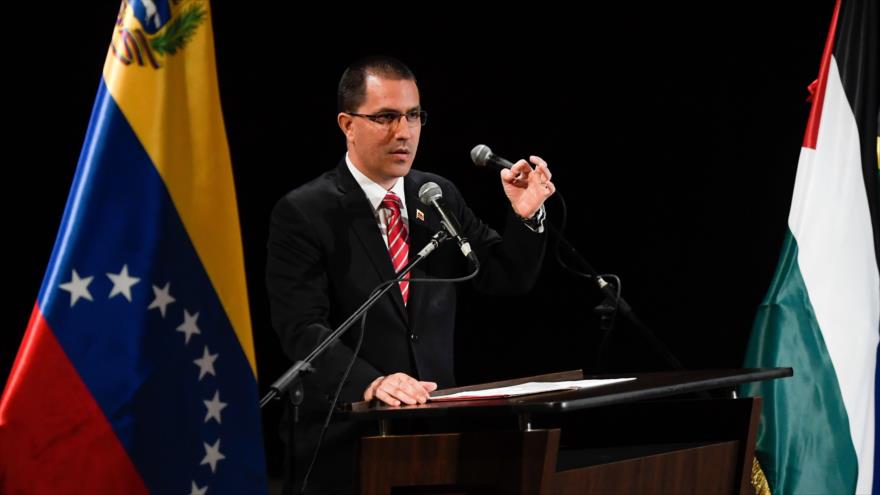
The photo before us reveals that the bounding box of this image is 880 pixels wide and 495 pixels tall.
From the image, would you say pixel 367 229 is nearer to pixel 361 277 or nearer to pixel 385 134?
pixel 361 277

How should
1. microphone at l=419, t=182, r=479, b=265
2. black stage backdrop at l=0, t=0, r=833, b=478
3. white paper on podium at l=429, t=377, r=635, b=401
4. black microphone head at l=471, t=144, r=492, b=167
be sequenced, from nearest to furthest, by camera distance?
white paper on podium at l=429, t=377, r=635, b=401 < microphone at l=419, t=182, r=479, b=265 < black microphone head at l=471, t=144, r=492, b=167 < black stage backdrop at l=0, t=0, r=833, b=478

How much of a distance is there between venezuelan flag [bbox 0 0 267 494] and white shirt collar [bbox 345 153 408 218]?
876 millimetres

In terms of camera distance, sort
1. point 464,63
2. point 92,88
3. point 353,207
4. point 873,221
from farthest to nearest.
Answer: point 464,63
point 92,88
point 873,221
point 353,207

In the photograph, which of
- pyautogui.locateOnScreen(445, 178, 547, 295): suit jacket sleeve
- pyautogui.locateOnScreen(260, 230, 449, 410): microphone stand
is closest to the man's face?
pyautogui.locateOnScreen(445, 178, 547, 295): suit jacket sleeve

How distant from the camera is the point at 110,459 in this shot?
1.58m

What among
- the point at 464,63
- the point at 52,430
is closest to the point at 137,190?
the point at 52,430

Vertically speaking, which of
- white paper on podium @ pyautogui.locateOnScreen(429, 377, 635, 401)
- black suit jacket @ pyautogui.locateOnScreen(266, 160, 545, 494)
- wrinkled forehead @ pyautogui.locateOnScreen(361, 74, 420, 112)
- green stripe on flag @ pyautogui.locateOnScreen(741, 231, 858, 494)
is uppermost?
wrinkled forehead @ pyautogui.locateOnScreen(361, 74, 420, 112)

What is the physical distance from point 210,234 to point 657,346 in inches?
55.7

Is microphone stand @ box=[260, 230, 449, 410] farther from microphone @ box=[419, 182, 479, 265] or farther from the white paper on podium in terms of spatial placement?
the white paper on podium

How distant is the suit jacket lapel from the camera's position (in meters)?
2.49

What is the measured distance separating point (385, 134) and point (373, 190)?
144mm

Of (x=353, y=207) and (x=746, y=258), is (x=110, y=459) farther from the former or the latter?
(x=746, y=258)

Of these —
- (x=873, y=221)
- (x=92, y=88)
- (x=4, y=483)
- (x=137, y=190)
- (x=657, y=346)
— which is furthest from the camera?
(x=92, y=88)

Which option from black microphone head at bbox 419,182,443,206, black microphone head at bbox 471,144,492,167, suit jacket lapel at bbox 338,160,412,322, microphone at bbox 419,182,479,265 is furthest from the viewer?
suit jacket lapel at bbox 338,160,412,322
